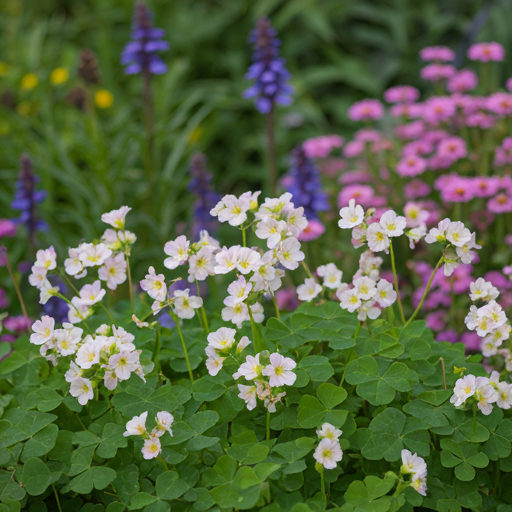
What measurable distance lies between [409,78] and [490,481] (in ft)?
12.5

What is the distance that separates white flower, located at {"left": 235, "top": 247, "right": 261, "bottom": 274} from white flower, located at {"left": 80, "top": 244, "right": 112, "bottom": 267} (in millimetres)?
328

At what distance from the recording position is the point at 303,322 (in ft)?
4.58

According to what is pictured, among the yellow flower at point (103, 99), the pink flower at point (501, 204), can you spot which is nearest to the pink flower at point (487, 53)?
the pink flower at point (501, 204)

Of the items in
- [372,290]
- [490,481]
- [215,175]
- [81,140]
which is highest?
[372,290]

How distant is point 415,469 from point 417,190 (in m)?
1.75

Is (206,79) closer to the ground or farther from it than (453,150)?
closer to the ground

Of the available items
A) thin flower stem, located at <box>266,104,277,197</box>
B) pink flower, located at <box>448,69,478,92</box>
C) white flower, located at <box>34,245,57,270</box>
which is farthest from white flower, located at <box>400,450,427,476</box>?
pink flower, located at <box>448,69,478,92</box>

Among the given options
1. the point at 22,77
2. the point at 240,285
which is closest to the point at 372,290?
the point at 240,285

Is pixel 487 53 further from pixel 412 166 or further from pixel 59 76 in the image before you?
pixel 59 76

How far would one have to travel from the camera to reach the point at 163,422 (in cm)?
117

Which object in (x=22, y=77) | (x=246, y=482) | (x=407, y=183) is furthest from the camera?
(x=22, y=77)

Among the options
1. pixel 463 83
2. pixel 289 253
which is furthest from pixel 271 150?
pixel 289 253

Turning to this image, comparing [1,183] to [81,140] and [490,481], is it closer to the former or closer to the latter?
[81,140]

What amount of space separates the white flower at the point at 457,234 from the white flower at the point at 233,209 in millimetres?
416
